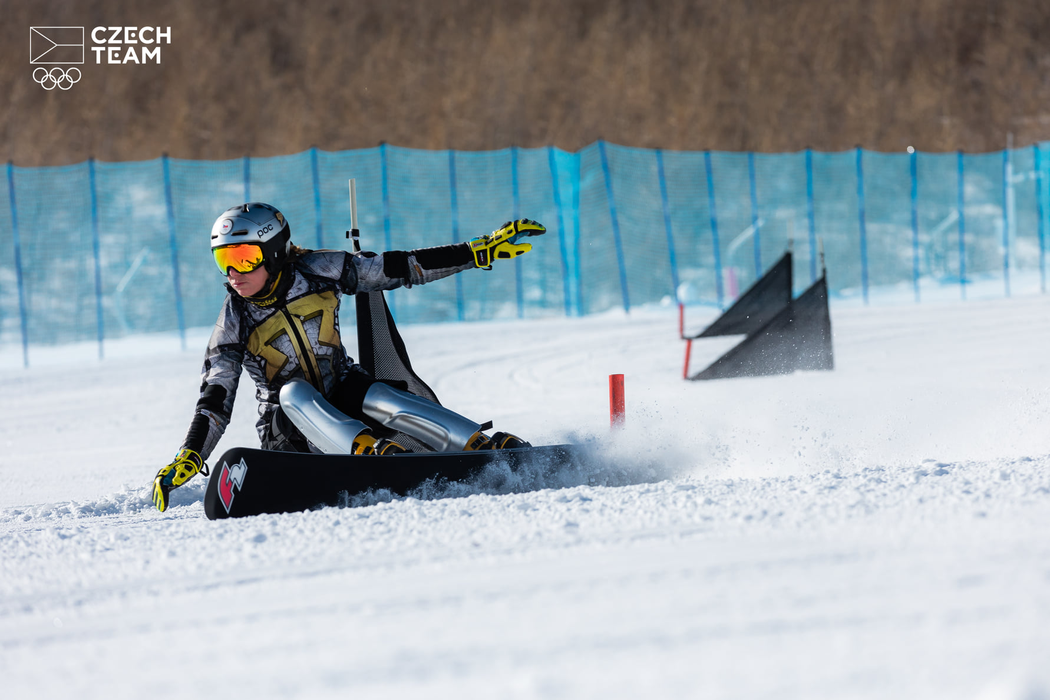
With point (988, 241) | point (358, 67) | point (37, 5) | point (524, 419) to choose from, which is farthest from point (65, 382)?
point (37, 5)

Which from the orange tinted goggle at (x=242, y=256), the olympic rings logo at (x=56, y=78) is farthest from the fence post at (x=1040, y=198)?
the olympic rings logo at (x=56, y=78)

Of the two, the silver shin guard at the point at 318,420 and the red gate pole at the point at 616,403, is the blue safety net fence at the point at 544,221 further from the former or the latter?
the silver shin guard at the point at 318,420

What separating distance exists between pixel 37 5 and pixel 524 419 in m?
31.9

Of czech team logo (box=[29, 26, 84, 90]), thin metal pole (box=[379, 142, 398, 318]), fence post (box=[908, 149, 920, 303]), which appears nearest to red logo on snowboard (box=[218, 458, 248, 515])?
thin metal pole (box=[379, 142, 398, 318])

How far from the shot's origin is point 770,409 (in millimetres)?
6531

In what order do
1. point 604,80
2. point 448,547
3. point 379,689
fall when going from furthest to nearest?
point 604,80, point 448,547, point 379,689

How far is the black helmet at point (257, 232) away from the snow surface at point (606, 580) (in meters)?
1.22

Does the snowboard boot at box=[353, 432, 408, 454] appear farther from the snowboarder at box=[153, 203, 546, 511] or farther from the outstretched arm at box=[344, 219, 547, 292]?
the outstretched arm at box=[344, 219, 547, 292]

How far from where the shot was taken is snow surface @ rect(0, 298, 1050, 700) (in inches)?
77.4

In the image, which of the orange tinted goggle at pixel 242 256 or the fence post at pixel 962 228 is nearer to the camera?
the orange tinted goggle at pixel 242 256

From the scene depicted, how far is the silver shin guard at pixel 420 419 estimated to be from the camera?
160 inches

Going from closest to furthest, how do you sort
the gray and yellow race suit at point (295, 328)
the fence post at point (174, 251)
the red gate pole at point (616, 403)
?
the gray and yellow race suit at point (295, 328) < the red gate pole at point (616, 403) < the fence post at point (174, 251)

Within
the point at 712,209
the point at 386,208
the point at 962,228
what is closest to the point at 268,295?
the point at 386,208

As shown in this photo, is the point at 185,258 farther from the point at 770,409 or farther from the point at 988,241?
the point at 988,241
